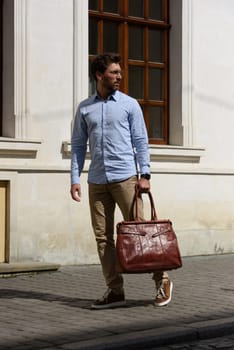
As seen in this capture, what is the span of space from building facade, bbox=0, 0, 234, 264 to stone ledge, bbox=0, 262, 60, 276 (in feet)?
0.85

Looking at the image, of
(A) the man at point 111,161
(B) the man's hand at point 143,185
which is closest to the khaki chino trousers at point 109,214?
(A) the man at point 111,161

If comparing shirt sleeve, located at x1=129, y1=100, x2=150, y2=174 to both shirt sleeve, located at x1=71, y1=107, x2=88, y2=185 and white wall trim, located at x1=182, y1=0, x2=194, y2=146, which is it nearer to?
shirt sleeve, located at x1=71, y1=107, x2=88, y2=185

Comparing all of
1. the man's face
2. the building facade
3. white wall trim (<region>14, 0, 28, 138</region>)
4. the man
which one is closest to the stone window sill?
the building facade

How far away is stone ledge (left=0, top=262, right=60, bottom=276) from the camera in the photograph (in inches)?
403

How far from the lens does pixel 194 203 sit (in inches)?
500

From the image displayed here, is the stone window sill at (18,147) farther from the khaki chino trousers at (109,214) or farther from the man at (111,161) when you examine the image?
the khaki chino trousers at (109,214)

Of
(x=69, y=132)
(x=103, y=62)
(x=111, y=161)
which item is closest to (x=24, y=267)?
(x=69, y=132)

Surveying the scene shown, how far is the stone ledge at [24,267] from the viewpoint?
1024 cm

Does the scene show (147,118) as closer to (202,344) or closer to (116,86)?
(116,86)

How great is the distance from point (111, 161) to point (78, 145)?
1.40 feet

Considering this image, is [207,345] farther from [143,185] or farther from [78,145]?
[78,145]

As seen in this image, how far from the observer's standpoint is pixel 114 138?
7.89 meters

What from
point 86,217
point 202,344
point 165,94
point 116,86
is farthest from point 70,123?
point 202,344

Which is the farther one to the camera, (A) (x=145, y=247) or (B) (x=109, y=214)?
(B) (x=109, y=214)
